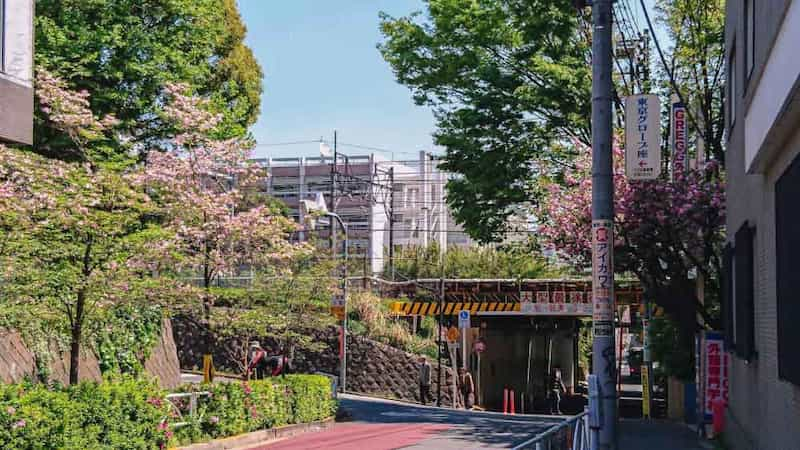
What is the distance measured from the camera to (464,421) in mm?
28938

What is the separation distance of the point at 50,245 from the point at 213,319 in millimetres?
7072

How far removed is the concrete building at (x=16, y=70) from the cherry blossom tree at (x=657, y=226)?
1392cm

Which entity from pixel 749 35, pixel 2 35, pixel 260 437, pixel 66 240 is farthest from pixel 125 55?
pixel 749 35

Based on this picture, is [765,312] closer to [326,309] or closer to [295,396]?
[295,396]

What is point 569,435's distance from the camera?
11398 millimetres

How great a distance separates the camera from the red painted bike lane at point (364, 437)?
21.7m

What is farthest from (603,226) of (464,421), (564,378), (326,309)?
(564,378)

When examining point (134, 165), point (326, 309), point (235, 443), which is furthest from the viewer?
point (326, 309)

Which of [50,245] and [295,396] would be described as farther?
[295,396]

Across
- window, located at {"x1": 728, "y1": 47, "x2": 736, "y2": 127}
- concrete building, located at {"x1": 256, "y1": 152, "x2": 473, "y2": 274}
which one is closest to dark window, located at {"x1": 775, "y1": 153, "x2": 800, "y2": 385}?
window, located at {"x1": 728, "y1": 47, "x2": 736, "y2": 127}

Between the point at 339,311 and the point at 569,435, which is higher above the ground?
the point at 339,311

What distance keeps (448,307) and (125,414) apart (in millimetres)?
28206

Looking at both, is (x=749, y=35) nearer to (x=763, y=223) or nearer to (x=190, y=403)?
(x=763, y=223)

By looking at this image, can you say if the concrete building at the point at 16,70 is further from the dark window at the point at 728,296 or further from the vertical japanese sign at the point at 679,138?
the vertical japanese sign at the point at 679,138
